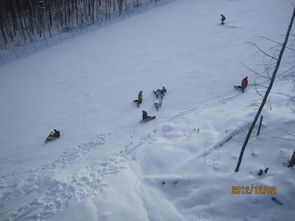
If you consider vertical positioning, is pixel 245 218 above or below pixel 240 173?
below

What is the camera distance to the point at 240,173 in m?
5.02

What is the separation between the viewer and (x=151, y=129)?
25.7ft

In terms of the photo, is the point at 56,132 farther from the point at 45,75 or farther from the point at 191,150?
the point at 45,75

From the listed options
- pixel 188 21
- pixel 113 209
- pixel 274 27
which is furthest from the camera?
pixel 188 21

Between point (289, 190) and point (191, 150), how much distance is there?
256cm

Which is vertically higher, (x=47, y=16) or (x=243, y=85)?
(x=47, y=16)

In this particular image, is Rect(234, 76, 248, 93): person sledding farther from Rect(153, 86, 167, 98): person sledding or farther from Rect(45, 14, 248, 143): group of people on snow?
Rect(153, 86, 167, 98): person sledding

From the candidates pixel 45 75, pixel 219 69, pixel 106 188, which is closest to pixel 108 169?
pixel 106 188

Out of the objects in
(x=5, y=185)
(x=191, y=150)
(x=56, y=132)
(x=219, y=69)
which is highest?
(x=219, y=69)
